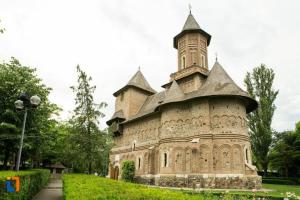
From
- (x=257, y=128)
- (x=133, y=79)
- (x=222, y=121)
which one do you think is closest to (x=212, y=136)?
(x=222, y=121)

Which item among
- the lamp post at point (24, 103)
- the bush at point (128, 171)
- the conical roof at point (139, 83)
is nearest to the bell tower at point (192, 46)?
the conical roof at point (139, 83)

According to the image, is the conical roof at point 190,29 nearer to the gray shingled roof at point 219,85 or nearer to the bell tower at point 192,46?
the bell tower at point 192,46

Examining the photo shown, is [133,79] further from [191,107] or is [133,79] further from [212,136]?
[212,136]

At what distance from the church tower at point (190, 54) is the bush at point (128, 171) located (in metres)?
11.3

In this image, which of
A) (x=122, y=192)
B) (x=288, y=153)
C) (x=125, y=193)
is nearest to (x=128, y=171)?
(x=288, y=153)

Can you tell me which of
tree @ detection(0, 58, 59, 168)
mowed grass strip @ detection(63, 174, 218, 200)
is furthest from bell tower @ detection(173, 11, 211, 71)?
mowed grass strip @ detection(63, 174, 218, 200)

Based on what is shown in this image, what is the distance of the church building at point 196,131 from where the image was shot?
22000 mm

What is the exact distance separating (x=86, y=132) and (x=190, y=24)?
21903mm

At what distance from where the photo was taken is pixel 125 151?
34438mm

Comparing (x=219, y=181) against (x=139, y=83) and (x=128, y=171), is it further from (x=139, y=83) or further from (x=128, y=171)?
(x=139, y=83)

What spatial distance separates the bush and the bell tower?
46.0ft

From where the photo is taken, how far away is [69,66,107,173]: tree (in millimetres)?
17812

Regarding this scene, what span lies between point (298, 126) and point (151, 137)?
90.8 ft

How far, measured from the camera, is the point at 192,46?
31328 mm
